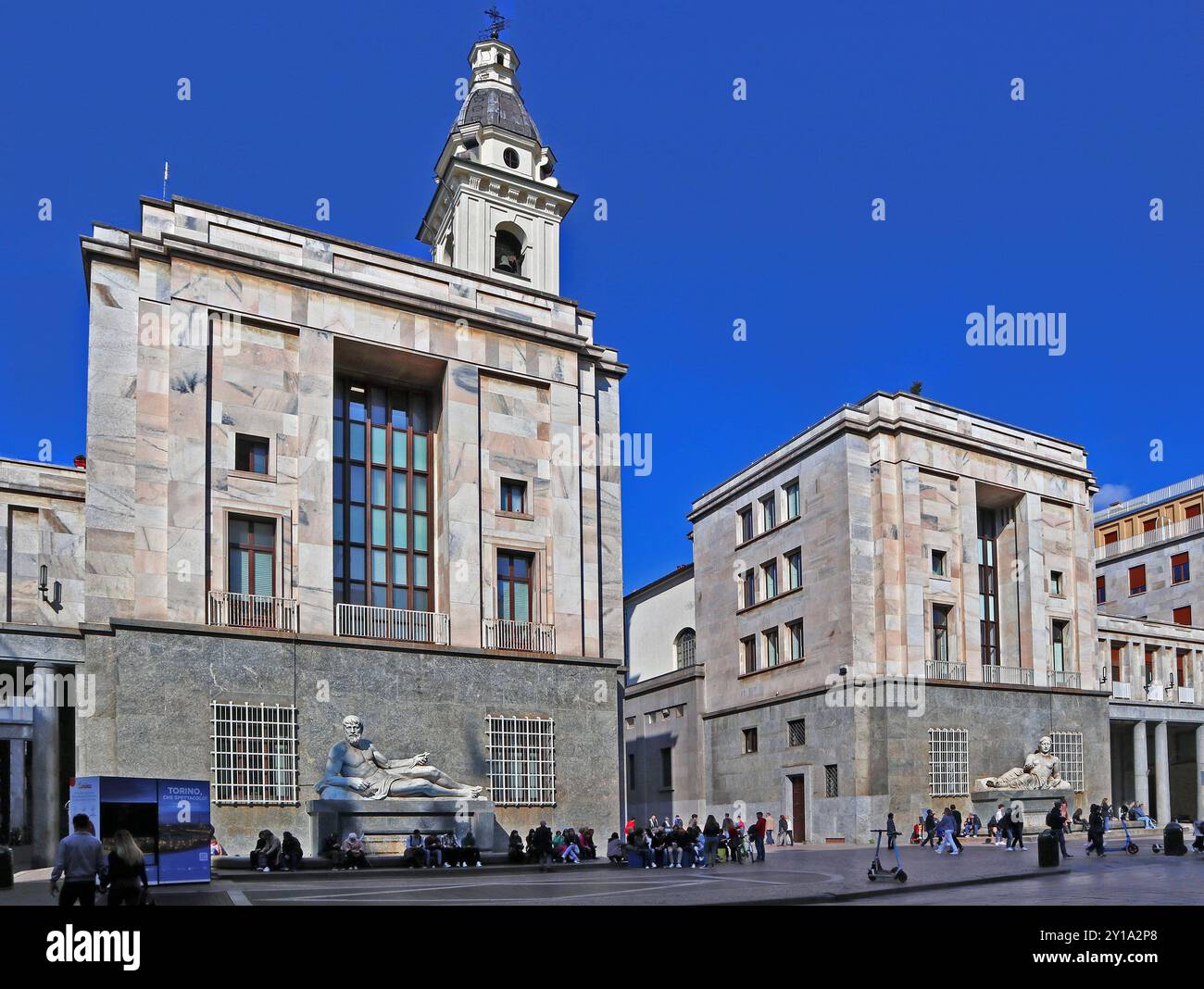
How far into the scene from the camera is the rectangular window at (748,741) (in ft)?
171

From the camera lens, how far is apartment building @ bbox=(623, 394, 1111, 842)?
1767 inches

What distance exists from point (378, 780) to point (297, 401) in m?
10.7

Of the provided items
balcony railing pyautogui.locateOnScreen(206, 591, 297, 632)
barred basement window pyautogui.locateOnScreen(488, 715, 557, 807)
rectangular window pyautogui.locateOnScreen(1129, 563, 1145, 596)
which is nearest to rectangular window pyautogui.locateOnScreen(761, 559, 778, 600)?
barred basement window pyautogui.locateOnScreen(488, 715, 557, 807)

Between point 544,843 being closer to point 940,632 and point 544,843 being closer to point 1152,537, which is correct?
point 940,632

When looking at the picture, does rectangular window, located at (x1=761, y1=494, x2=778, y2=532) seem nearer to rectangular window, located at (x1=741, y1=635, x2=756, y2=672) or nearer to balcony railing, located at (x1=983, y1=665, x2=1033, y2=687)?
rectangular window, located at (x1=741, y1=635, x2=756, y2=672)

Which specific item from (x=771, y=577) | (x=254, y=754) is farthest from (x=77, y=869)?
(x=771, y=577)

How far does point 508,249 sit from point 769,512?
16.2 meters

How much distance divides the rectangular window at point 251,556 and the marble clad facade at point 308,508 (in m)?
0.19

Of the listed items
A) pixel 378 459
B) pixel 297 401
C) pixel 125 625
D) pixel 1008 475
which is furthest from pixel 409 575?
pixel 1008 475

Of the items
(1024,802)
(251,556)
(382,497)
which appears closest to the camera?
(251,556)

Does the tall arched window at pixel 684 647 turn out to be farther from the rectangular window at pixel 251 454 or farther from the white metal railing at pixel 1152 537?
the rectangular window at pixel 251 454

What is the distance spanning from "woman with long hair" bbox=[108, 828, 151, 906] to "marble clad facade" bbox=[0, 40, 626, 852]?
17.1 meters

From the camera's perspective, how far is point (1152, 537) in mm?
68938

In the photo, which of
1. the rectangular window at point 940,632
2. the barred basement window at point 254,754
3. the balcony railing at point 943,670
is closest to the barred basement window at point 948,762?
the balcony railing at point 943,670
